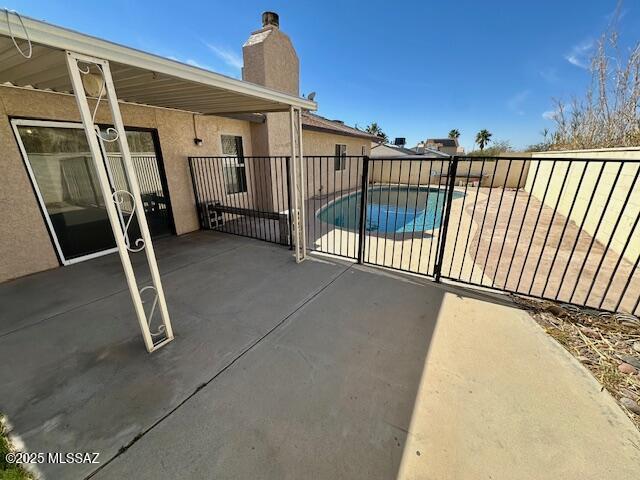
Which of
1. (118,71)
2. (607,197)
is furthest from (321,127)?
(607,197)

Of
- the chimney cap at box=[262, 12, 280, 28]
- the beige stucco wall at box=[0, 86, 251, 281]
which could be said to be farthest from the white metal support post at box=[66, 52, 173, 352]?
the chimney cap at box=[262, 12, 280, 28]

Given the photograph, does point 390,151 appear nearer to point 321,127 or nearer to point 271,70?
point 321,127

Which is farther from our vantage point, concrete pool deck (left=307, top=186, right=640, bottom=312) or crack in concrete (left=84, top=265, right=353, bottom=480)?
concrete pool deck (left=307, top=186, right=640, bottom=312)

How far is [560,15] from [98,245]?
45.3 ft

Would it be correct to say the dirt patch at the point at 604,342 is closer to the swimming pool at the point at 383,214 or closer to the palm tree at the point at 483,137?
the swimming pool at the point at 383,214

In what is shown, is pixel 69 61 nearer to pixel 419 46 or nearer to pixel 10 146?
pixel 10 146

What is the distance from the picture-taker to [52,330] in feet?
8.70

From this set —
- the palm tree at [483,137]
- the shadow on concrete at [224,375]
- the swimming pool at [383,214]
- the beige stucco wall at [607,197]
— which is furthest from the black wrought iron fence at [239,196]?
the palm tree at [483,137]

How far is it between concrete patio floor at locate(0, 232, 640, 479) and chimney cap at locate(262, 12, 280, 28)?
23.7 feet

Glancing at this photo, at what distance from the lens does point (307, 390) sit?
77.4 inches

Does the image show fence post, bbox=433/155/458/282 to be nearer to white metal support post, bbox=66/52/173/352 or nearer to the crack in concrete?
the crack in concrete

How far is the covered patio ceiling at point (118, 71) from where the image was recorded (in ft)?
4.95

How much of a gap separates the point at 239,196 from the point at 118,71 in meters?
4.69

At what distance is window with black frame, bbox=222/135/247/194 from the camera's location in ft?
21.8
